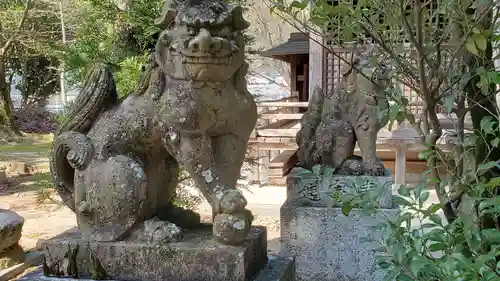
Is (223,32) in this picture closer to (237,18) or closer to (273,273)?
(237,18)

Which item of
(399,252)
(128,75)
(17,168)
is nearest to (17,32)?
(17,168)

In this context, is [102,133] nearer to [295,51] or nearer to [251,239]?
[251,239]

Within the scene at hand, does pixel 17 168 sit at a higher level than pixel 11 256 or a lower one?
lower

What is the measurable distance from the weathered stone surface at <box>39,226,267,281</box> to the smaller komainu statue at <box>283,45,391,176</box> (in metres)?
1.77

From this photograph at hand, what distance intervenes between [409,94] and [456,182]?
643cm

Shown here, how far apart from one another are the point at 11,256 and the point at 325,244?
2.50 meters

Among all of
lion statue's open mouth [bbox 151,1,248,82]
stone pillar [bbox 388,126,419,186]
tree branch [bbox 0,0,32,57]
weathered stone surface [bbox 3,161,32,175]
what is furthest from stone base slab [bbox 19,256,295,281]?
tree branch [bbox 0,0,32,57]

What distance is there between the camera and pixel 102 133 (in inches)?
78.7

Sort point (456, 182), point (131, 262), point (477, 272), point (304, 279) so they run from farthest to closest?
point (304, 279) → point (131, 262) → point (456, 182) → point (477, 272)

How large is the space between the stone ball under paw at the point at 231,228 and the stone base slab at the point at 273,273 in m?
0.18

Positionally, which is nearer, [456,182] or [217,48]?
[456,182]

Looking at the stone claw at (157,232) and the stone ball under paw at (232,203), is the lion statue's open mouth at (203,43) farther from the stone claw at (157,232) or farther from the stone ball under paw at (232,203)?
the stone claw at (157,232)

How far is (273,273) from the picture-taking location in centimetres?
200

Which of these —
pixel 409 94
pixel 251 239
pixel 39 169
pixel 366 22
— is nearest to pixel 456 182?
pixel 366 22
